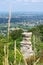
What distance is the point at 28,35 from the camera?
343 centimetres

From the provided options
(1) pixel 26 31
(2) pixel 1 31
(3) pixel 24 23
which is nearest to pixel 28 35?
(1) pixel 26 31

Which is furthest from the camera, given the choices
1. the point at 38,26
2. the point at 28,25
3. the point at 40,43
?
the point at 38,26

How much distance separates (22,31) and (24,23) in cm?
26

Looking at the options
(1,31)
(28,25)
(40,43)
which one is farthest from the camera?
(28,25)

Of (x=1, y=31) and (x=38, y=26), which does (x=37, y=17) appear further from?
(x=1, y=31)

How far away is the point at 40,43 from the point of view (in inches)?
132

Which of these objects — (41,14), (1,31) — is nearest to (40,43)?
(41,14)

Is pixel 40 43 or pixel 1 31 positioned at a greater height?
pixel 1 31

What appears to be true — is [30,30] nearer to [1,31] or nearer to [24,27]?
[24,27]

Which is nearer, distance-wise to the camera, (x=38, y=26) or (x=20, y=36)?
(x=20, y=36)

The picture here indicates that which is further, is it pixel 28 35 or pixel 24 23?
pixel 24 23

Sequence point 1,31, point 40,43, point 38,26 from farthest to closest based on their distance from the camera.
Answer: point 38,26 < point 40,43 < point 1,31

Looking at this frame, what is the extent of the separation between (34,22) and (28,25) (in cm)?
25

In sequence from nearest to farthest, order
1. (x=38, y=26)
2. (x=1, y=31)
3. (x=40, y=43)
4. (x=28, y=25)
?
1. (x=1, y=31)
2. (x=40, y=43)
3. (x=28, y=25)
4. (x=38, y=26)
